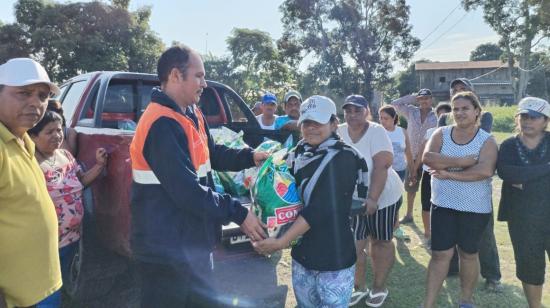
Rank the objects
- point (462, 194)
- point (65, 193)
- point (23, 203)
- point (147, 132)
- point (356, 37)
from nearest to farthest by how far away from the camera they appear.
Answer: point (23, 203), point (147, 132), point (65, 193), point (462, 194), point (356, 37)

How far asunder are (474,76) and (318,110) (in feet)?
188

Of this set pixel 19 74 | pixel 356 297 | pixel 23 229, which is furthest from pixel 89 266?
pixel 356 297

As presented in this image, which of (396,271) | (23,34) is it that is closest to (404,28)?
(23,34)

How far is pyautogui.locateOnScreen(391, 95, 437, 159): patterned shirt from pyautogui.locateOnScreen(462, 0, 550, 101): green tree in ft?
91.4

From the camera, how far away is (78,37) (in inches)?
827

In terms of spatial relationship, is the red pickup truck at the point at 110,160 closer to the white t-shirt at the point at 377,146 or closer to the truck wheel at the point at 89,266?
the truck wheel at the point at 89,266

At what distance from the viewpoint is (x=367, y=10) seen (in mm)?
29828

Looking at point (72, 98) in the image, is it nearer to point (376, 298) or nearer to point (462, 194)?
point (376, 298)

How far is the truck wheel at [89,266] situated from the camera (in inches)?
118

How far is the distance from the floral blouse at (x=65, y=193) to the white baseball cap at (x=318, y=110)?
160 cm

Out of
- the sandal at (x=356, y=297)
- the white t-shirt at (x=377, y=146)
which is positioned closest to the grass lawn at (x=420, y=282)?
the sandal at (x=356, y=297)

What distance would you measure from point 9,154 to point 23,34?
24945 millimetres

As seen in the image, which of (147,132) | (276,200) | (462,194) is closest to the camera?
(147,132)

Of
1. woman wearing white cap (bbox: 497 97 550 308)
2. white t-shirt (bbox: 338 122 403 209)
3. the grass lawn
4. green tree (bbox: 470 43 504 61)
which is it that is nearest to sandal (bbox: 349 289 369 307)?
the grass lawn
